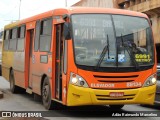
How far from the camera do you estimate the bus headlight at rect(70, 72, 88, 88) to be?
33.4 feet

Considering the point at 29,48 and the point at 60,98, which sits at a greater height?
the point at 29,48

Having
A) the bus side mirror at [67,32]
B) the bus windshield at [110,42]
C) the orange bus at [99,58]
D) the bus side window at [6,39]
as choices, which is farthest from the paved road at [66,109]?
the bus side window at [6,39]

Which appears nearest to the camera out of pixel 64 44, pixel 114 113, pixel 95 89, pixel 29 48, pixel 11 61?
pixel 95 89

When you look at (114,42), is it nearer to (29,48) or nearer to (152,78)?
(152,78)

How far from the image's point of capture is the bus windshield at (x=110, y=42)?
10.4 metres

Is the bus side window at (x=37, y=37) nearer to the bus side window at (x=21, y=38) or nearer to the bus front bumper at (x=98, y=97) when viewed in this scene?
the bus side window at (x=21, y=38)

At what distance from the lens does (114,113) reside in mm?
11680

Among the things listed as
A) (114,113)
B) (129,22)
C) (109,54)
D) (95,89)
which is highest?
(129,22)

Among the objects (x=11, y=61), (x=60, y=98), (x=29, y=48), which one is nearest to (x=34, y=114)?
(x=60, y=98)

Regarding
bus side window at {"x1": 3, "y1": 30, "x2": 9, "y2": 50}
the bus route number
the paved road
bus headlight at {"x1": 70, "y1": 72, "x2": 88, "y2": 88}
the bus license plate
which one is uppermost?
bus side window at {"x1": 3, "y1": 30, "x2": 9, "y2": 50}

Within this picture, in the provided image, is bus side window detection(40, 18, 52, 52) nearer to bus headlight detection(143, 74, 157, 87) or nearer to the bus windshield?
the bus windshield

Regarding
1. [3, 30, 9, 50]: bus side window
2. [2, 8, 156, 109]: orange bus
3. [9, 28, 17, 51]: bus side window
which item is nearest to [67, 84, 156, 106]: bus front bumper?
[2, 8, 156, 109]: orange bus

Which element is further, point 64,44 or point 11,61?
point 11,61

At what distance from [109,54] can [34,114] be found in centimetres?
255
